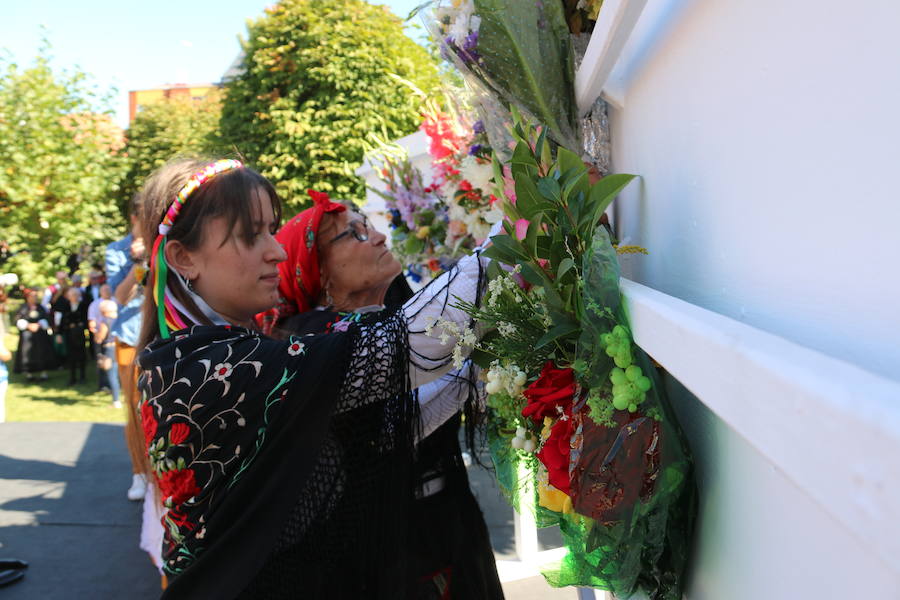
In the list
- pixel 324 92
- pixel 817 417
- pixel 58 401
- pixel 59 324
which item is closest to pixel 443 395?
pixel 817 417

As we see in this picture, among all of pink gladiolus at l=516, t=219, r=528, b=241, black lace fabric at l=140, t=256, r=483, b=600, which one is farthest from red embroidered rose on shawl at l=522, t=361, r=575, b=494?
black lace fabric at l=140, t=256, r=483, b=600

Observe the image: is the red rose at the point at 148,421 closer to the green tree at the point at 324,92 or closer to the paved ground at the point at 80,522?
the paved ground at the point at 80,522

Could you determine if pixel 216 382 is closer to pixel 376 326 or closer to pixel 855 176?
pixel 376 326

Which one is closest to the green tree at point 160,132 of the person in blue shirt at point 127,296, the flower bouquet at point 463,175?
the person in blue shirt at point 127,296

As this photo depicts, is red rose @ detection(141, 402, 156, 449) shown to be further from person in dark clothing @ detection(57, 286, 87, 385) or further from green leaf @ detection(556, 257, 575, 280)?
person in dark clothing @ detection(57, 286, 87, 385)

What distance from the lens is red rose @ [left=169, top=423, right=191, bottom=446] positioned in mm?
1548

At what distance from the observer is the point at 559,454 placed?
40.6 inches

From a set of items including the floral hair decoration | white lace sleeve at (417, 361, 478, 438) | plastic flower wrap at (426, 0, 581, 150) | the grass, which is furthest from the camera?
the grass

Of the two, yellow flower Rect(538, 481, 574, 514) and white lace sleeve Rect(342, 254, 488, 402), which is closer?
yellow flower Rect(538, 481, 574, 514)

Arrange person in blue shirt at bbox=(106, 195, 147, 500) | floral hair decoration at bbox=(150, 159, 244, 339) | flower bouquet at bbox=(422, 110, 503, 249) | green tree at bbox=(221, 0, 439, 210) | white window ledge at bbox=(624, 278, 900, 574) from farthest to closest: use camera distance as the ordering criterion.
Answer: green tree at bbox=(221, 0, 439, 210) → person in blue shirt at bbox=(106, 195, 147, 500) → flower bouquet at bbox=(422, 110, 503, 249) → floral hair decoration at bbox=(150, 159, 244, 339) → white window ledge at bbox=(624, 278, 900, 574)

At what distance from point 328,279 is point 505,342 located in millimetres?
1468

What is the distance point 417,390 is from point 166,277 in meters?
0.66

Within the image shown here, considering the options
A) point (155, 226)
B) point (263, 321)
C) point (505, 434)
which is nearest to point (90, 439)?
point (263, 321)

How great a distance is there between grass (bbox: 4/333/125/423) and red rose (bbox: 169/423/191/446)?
23.7 ft
